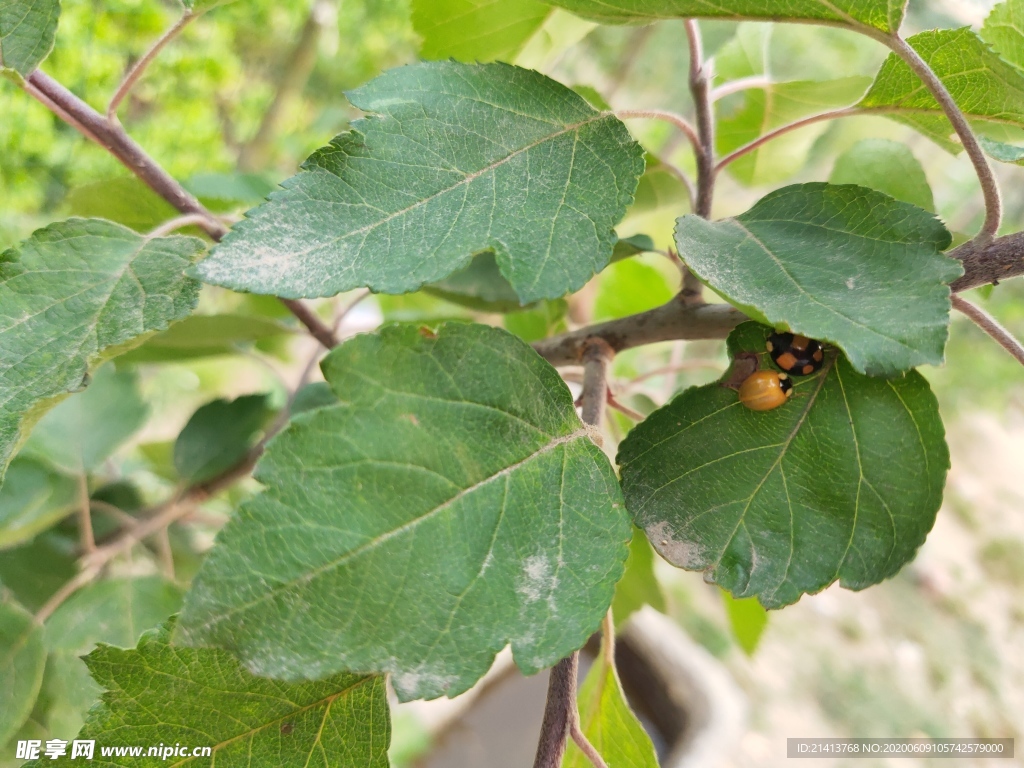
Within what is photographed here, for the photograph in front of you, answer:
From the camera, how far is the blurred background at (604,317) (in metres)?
0.60

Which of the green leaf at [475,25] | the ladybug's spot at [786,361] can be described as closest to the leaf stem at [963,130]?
the ladybug's spot at [786,361]

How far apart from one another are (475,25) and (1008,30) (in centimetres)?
32

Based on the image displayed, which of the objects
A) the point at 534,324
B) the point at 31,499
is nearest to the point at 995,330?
the point at 534,324

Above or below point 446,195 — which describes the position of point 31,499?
below

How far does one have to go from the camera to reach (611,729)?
42 cm

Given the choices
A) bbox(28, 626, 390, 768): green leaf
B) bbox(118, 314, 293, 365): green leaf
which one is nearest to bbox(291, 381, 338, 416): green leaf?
bbox(118, 314, 293, 365): green leaf

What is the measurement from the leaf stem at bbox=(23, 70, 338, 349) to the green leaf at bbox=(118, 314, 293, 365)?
0.09 metres

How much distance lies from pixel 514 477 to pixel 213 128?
229cm

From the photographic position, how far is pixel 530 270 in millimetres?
320

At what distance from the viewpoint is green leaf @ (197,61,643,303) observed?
299 millimetres

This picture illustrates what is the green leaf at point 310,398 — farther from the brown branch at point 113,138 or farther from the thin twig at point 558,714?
the thin twig at point 558,714

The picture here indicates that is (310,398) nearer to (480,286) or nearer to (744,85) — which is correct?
(480,286)

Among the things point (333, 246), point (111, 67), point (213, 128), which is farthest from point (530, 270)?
point (213, 128)

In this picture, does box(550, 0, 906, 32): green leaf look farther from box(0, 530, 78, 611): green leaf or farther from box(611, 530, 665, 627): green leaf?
box(0, 530, 78, 611): green leaf
